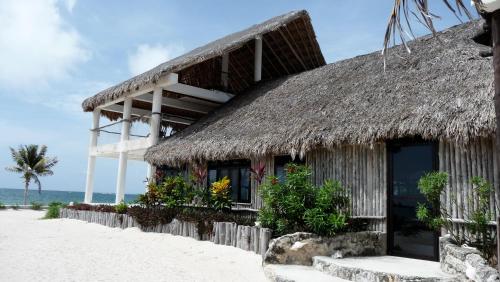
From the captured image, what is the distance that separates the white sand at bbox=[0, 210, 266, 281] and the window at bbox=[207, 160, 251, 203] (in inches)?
81.1

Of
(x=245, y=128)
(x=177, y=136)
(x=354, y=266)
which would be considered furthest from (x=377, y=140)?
(x=177, y=136)

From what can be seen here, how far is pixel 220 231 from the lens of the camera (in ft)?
28.7

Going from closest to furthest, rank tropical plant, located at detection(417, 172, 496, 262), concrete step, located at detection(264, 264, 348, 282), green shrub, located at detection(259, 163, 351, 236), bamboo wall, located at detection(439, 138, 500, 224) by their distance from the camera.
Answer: concrete step, located at detection(264, 264, 348, 282)
tropical plant, located at detection(417, 172, 496, 262)
bamboo wall, located at detection(439, 138, 500, 224)
green shrub, located at detection(259, 163, 351, 236)

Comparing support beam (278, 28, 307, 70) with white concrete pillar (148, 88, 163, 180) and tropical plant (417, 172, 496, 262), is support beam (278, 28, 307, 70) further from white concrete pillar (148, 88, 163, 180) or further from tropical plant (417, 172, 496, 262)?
tropical plant (417, 172, 496, 262)

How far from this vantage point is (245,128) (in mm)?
10578

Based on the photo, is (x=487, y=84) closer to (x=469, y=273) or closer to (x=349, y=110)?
(x=349, y=110)

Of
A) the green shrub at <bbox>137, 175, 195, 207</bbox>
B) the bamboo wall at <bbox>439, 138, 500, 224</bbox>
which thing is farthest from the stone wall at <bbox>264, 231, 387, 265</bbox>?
the green shrub at <bbox>137, 175, 195, 207</bbox>

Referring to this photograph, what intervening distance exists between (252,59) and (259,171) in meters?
7.90

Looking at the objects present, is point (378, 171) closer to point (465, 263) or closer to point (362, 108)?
point (362, 108)

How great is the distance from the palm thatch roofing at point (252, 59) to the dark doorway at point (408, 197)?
7.45m

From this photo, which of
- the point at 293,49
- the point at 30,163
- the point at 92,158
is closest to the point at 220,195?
the point at 293,49

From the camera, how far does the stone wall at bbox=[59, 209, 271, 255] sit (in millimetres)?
7723

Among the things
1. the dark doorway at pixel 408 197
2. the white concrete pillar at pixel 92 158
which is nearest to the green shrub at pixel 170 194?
the dark doorway at pixel 408 197

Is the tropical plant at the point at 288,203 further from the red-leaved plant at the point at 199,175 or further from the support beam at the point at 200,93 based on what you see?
the support beam at the point at 200,93
